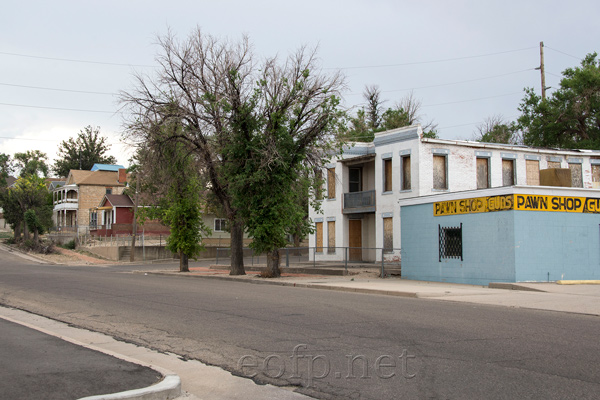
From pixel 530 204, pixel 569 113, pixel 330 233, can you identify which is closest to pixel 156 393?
pixel 530 204

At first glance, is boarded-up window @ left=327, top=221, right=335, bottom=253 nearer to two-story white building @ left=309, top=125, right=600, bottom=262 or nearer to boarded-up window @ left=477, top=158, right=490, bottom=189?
two-story white building @ left=309, top=125, right=600, bottom=262

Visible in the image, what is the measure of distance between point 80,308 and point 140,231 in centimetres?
5099

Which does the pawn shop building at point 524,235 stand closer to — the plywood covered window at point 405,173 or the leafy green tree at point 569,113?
the plywood covered window at point 405,173

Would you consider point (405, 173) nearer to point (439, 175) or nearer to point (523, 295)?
point (439, 175)

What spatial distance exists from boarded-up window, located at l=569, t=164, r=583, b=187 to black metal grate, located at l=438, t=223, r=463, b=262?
15714 mm

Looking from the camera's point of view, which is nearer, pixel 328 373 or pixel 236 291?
pixel 328 373

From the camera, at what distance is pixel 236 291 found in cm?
1875

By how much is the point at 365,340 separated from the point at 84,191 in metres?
71.1

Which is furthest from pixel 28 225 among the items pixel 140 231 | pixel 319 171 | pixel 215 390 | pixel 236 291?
pixel 215 390

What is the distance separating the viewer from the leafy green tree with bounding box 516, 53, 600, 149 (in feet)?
142

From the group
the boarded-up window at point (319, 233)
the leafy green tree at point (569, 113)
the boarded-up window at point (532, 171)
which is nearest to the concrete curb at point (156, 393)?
the boarded-up window at point (532, 171)

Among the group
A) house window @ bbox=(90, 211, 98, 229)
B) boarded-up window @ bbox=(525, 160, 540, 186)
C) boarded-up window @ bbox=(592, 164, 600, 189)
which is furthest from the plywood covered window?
house window @ bbox=(90, 211, 98, 229)

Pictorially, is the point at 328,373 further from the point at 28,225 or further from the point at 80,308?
the point at 28,225

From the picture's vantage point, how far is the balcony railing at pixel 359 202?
116 ft
